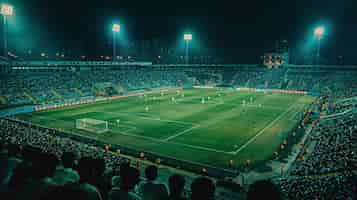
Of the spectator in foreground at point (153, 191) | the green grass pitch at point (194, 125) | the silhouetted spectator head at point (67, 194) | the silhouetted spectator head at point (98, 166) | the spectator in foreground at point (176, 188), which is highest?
the silhouetted spectator head at point (67, 194)

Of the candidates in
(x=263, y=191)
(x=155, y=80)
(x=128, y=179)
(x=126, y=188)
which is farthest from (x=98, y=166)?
(x=155, y=80)

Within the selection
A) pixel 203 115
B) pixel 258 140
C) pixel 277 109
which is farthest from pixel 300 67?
pixel 258 140

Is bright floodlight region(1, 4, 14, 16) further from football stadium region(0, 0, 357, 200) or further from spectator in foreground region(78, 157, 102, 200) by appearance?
spectator in foreground region(78, 157, 102, 200)

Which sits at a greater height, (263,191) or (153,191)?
(263,191)

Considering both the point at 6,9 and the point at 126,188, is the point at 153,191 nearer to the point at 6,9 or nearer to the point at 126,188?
the point at 126,188

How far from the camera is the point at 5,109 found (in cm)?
4391

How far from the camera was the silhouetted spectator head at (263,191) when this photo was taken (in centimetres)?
380

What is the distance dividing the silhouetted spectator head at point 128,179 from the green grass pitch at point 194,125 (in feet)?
59.6

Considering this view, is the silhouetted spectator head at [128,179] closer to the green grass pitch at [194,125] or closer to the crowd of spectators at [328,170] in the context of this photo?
the crowd of spectators at [328,170]

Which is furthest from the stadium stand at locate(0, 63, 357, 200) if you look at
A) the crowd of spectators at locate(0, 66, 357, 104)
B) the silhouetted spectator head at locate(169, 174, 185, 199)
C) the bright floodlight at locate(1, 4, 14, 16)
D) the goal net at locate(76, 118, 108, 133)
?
the bright floodlight at locate(1, 4, 14, 16)

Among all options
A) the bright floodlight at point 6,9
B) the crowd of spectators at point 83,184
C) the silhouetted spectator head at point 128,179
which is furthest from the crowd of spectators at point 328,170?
the bright floodlight at point 6,9

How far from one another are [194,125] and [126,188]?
31.7 m

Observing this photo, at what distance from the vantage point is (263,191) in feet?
12.5

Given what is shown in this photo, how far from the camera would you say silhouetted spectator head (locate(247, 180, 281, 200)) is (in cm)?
380
